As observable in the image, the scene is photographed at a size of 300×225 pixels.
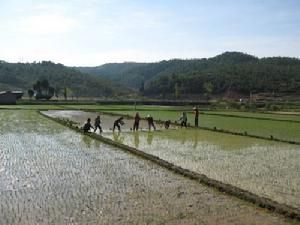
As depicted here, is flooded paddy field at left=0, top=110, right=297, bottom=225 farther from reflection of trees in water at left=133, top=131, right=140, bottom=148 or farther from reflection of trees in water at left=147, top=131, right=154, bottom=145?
reflection of trees in water at left=147, top=131, right=154, bottom=145

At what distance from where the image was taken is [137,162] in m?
13.5

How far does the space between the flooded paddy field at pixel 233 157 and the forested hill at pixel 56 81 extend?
98387mm

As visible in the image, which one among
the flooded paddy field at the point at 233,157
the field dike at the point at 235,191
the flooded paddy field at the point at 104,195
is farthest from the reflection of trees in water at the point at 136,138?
the field dike at the point at 235,191

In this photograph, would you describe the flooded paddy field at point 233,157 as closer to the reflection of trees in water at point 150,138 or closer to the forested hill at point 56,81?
the reflection of trees in water at point 150,138

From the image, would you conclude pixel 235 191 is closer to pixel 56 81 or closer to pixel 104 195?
pixel 104 195

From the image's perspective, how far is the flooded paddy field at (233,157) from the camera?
33.7 ft

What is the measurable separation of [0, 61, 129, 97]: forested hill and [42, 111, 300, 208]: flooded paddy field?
3874 inches

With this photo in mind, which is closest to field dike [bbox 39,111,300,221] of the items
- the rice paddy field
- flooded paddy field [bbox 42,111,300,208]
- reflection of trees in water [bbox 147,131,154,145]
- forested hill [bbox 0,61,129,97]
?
flooded paddy field [bbox 42,111,300,208]

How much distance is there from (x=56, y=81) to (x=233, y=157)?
125360mm

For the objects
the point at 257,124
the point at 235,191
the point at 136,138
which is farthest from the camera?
the point at 257,124

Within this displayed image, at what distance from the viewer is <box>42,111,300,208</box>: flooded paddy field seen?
10.3m

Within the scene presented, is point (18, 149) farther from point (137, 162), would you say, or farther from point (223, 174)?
point (223, 174)

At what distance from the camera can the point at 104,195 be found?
30.3 ft

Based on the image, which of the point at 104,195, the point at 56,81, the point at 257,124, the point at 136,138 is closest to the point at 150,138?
the point at 136,138
